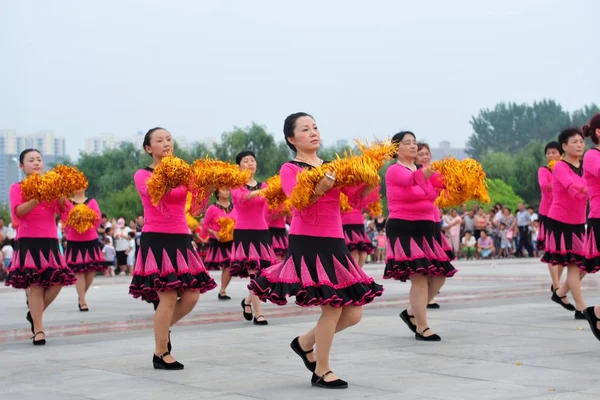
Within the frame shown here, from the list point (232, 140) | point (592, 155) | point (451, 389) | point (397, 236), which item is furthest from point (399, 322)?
point (232, 140)

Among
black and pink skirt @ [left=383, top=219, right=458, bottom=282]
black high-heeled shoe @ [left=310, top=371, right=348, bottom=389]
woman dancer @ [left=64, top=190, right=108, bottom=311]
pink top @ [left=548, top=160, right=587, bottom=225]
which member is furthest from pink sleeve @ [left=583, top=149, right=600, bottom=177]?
woman dancer @ [left=64, top=190, right=108, bottom=311]

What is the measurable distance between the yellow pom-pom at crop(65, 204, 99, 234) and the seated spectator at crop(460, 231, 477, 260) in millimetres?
19970

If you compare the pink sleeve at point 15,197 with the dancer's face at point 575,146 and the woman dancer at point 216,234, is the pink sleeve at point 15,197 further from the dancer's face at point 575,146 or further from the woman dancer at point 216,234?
the dancer's face at point 575,146

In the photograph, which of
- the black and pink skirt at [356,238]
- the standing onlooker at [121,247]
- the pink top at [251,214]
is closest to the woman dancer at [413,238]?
the pink top at [251,214]

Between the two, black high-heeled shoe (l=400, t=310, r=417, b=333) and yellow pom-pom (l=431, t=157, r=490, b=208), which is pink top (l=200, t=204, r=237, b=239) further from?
yellow pom-pom (l=431, t=157, r=490, b=208)

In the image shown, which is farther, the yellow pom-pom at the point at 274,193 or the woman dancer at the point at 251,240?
the woman dancer at the point at 251,240

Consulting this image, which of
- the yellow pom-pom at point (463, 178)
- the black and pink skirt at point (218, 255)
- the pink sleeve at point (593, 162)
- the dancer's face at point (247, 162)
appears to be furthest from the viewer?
the black and pink skirt at point (218, 255)

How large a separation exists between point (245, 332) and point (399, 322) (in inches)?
76.4

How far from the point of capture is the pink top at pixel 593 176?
28.6ft

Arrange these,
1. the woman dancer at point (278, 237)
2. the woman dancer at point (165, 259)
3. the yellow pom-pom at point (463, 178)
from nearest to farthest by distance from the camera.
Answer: the woman dancer at point (165, 259), the yellow pom-pom at point (463, 178), the woman dancer at point (278, 237)

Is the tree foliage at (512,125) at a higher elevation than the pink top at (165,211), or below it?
higher

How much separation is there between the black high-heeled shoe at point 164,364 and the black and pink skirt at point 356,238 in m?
7.85

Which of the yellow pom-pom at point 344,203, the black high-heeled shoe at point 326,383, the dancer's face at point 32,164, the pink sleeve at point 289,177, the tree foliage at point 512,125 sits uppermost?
the tree foliage at point 512,125

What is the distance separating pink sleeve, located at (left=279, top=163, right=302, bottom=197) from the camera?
23.4 ft
